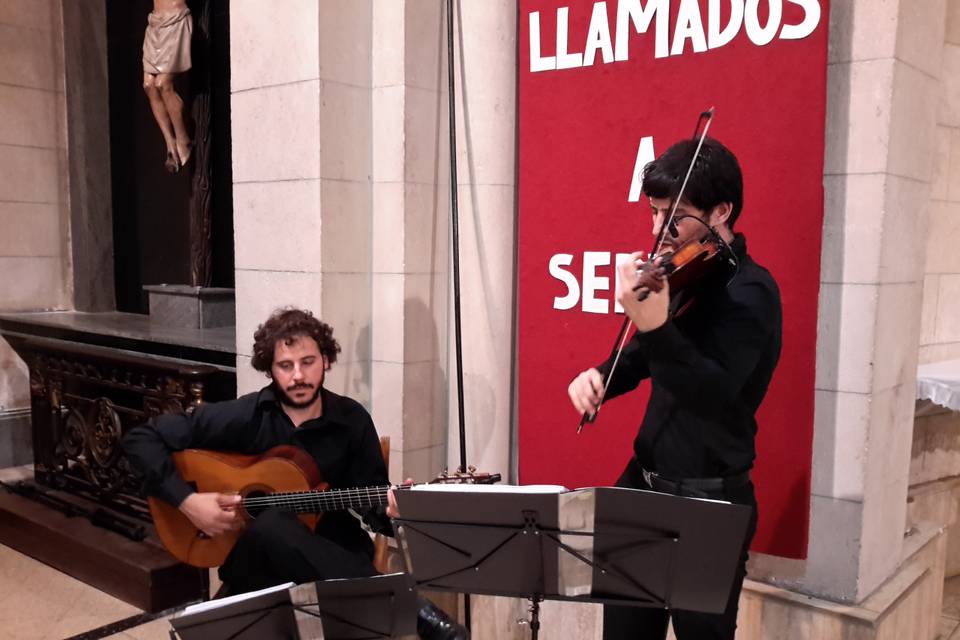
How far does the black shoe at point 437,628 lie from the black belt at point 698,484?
4.03ft

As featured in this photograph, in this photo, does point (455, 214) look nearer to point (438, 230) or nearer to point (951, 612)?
point (438, 230)

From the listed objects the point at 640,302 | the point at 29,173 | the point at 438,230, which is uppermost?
the point at 29,173

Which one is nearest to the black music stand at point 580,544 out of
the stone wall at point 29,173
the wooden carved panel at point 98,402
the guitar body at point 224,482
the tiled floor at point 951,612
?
the guitar body at point 224,482

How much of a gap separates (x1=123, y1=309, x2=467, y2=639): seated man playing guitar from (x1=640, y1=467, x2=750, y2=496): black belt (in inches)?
38.6

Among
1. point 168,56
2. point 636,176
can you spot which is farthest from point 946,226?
point 168,56

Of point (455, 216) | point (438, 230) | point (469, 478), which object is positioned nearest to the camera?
point (469, 478)

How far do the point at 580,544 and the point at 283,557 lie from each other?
1126mm

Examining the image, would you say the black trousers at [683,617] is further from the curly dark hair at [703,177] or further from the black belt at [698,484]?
the curly dark hair at [703,177]

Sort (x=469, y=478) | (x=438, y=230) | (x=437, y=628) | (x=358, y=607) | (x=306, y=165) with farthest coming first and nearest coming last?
(x=438, y=230), (x=306, y=165), (x=437, y=628), (x=469, y=478), (x=358, y=607)

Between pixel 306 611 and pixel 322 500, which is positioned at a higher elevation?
pixel 322 500

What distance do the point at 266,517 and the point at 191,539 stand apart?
0.38 meters

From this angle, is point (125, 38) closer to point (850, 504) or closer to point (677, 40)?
point (677, 40)

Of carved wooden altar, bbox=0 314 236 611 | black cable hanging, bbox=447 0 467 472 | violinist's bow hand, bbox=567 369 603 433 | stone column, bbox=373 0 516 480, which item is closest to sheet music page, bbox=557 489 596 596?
violinist's bow hand, bbox=567 369 603 433

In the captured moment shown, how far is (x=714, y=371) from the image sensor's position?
2.10 m
